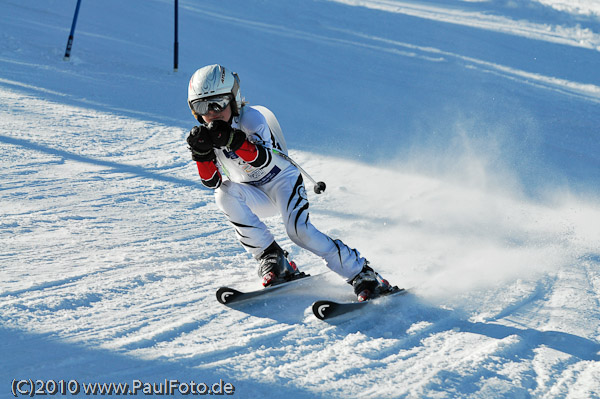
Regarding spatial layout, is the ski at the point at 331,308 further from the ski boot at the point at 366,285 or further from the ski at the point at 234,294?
the ski at the point at 234,294

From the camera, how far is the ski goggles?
403cm

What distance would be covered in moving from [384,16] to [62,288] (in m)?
15.1

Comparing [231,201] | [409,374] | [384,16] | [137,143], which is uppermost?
[384,16]

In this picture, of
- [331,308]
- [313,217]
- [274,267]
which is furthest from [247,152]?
[313,217]

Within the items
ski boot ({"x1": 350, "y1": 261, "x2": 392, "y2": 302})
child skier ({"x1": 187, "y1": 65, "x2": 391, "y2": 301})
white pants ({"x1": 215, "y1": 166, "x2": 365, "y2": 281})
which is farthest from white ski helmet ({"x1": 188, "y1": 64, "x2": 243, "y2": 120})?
ski boot ({"x1": 350, "y1": 261, "x2": 392, "y2": 302})

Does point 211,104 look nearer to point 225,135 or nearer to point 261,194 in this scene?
point 225,135

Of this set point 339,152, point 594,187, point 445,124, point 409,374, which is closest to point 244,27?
point 445,124

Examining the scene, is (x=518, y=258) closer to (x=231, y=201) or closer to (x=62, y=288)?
(x=231, y=201)

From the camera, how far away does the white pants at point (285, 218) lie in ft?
13.5

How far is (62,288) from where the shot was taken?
400 cm

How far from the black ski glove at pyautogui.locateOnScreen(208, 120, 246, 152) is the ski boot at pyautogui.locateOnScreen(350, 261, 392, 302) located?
1215mm

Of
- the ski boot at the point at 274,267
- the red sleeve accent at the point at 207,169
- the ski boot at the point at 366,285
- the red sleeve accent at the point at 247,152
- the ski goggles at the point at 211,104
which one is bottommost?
the ski boot at the point at 274,267

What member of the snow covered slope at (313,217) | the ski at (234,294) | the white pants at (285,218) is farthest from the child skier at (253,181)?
the snow covered slope at (313,217)

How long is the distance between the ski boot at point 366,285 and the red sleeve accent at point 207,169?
1.21 metres
